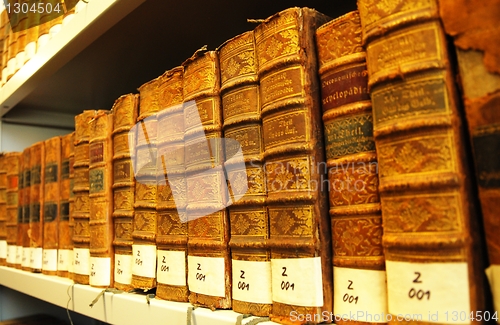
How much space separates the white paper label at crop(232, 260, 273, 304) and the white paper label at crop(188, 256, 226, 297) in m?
0.02

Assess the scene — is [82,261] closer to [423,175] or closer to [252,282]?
[252,282]

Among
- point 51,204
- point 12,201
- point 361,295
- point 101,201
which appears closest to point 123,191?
point 101,201

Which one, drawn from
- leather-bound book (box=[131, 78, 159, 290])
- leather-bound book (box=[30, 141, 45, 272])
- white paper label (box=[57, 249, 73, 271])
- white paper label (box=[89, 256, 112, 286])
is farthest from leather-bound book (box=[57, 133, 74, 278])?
leather-bound book (box=[131, 78, 159, 290])

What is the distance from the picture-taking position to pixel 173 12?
2.64 ft

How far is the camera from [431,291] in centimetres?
38

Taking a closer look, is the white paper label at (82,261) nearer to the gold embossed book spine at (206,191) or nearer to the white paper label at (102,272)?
the white paper label at (102,272)

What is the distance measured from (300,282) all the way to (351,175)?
142 mm

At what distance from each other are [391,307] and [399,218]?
0.09m

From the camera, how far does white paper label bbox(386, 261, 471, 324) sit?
364mm

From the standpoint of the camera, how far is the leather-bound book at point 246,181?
1.72 ft

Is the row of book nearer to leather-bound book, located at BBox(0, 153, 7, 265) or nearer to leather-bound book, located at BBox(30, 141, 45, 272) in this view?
leather-bound book, located at BBox(30, 141, 45, 272)

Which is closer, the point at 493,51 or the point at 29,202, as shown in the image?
the point at 493,51

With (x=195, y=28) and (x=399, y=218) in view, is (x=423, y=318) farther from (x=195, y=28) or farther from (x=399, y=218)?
(x=195, y=28)

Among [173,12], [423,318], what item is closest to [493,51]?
[423,318]
